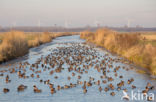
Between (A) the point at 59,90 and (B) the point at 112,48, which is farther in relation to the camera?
(B) the point at 112,48

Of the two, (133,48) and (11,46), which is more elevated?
(11,46)

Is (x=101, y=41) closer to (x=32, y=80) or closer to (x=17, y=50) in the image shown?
(x=17, y=50)

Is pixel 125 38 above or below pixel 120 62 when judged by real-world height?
above

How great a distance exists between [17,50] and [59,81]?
15.1 m

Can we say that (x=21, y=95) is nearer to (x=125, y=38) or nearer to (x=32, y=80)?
(x=32, y=80)

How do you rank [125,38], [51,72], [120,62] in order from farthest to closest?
1. [125,38]
2. [120,62]
3. [51,72]

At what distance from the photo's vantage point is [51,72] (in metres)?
21.1

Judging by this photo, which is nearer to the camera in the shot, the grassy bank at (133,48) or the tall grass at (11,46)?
the grassy bank at (133,48)

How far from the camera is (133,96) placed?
14.7 meters

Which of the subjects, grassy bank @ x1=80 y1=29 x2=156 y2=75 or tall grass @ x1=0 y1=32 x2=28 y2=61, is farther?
tall grass @ x1=0 y1=32 x2=28 y2=61

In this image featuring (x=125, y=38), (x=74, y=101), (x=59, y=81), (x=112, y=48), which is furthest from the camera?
(x=112, y=48)

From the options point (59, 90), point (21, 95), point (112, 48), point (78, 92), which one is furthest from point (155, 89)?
point (112, 48)

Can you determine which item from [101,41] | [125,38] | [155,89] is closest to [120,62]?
[125,38]

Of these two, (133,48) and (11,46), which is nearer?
(133,48)
